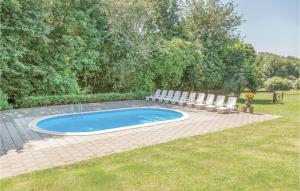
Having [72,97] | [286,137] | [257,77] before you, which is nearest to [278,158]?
[286,137]

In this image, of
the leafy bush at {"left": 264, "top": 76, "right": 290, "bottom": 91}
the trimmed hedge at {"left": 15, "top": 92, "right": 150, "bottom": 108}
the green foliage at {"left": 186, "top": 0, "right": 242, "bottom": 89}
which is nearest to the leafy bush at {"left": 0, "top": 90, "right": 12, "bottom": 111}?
the trimmed hedge at {"left": 15, "top": 92, "right": 150, "bottom": 108}

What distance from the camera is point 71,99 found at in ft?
50.1

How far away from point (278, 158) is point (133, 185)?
3713mm

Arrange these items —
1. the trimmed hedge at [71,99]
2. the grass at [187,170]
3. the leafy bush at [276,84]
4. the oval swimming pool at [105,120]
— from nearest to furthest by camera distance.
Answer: the grass at [187,170] < the oval swimming pool at [105,120] < the trimmed hedge at [71,99] < the leafy bush at [276,84]

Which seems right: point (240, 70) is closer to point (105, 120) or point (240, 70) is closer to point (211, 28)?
point (211, 28)

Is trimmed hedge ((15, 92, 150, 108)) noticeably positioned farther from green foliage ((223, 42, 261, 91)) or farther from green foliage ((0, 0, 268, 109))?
green foliage ((223, 42, 261, 91))

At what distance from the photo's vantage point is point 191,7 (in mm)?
22625

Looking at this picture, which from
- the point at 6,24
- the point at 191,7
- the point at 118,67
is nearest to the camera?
the point at 6,24

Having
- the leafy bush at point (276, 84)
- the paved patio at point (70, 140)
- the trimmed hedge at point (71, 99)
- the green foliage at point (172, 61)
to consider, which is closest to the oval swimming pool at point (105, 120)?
the paved patio at point (70, 140)

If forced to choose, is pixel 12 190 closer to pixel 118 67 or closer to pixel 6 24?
pixel 6 24

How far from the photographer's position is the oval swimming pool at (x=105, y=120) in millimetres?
10438

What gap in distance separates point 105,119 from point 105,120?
7.6 inches

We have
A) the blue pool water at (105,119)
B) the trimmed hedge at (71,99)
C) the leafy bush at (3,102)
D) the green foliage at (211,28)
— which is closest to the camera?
the blue pool water at (105,119)

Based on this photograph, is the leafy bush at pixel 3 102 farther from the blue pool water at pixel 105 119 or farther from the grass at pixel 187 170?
the grass at pixel 187 170
